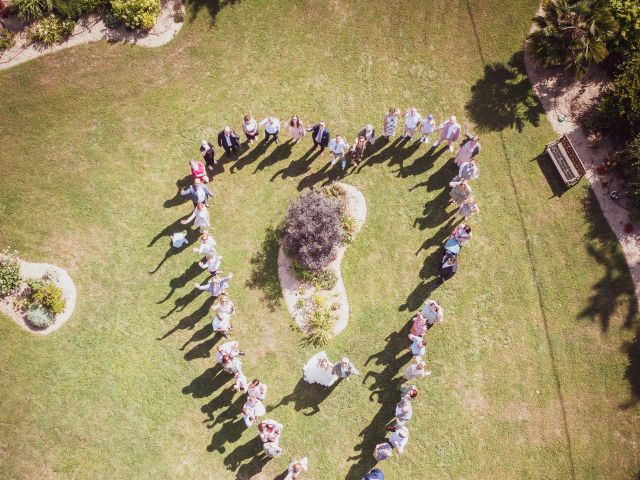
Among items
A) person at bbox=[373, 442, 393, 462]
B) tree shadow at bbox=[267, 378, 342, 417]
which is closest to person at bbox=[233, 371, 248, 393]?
tree shadow at bbox=[267, 378, 342, 417]

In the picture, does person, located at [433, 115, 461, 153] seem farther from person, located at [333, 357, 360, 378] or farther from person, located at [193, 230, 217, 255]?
person, located at [193, 230, 217, 255]

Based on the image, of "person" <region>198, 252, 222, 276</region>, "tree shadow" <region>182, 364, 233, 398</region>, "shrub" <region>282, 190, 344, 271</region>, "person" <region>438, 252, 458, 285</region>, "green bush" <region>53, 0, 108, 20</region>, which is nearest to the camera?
"shrub" <region>282, 190, 344, 271</region>

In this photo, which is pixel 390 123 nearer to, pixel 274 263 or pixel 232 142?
pixel 232 142

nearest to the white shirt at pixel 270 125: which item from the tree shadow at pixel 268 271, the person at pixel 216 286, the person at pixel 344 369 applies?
the tree shadow at pixel 268 271

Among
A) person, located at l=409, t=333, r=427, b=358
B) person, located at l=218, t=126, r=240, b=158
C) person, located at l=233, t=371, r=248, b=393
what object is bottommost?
person, located at l=409, t=333, r=427, b=358

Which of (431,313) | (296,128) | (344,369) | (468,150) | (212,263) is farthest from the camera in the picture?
(296,128)

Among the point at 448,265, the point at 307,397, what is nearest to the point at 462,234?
the point at 448,265

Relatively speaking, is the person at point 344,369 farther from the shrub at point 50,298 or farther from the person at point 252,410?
the shrub at point 50,298
